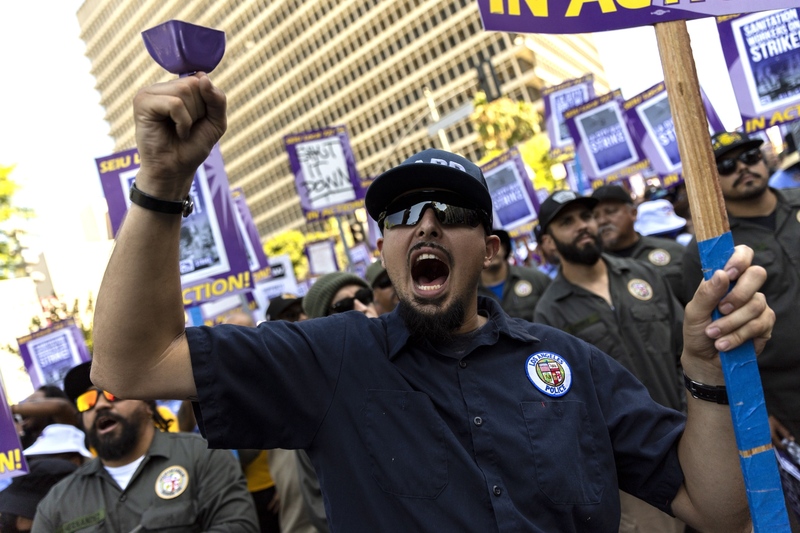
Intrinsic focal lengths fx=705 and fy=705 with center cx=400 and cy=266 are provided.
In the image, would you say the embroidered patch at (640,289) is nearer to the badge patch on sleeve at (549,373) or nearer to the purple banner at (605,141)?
the badge patch on sleeve at (549,373)

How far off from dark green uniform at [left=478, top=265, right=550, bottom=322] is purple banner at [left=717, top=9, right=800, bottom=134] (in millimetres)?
2103

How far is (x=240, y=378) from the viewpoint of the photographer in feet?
5.72

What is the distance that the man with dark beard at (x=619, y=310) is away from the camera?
13.1ft

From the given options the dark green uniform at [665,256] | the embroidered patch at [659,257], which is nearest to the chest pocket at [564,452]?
the dark green uniform at [665,256]

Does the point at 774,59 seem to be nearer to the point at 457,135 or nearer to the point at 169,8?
the point at 457,135

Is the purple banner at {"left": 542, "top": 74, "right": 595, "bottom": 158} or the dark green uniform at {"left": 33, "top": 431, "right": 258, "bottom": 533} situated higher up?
the purple banner at {"left": 542, "top": 74, "right": 595, "bottom": 158}

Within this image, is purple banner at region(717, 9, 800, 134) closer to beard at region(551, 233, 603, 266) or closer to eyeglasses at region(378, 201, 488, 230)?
beard at region(551, 233, 603, 266)

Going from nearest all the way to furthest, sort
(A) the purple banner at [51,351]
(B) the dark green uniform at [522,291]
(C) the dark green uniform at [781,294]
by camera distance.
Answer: (C) the dark green uniform at [781,294], (B) the dark green uniform at [522,291], (A) the purple banner at [51,351]

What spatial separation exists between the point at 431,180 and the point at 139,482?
2.51 meters

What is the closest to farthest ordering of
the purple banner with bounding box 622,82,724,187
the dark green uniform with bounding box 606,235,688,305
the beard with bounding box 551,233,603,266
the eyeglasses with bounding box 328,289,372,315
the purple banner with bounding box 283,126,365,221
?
the beard with bounding box 551,233,603,266, the eyeglasses with bounding box 328,289,372,315, the dark green uniform with bounding box 606,235,688,305, the purple banner with bounding box 622,82,724,187, the purple banner with bounding box 283,126,365,221

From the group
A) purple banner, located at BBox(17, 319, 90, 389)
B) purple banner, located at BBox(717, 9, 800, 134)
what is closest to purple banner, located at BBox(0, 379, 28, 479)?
purple banner, located at BBox(717, 9, 800, 134)

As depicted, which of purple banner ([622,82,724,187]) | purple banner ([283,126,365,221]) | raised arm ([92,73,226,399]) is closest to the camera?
raised arm ([92,73,226,399])

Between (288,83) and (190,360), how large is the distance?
98826 millimetres

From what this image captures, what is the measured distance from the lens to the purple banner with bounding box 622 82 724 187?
902 centimetres
